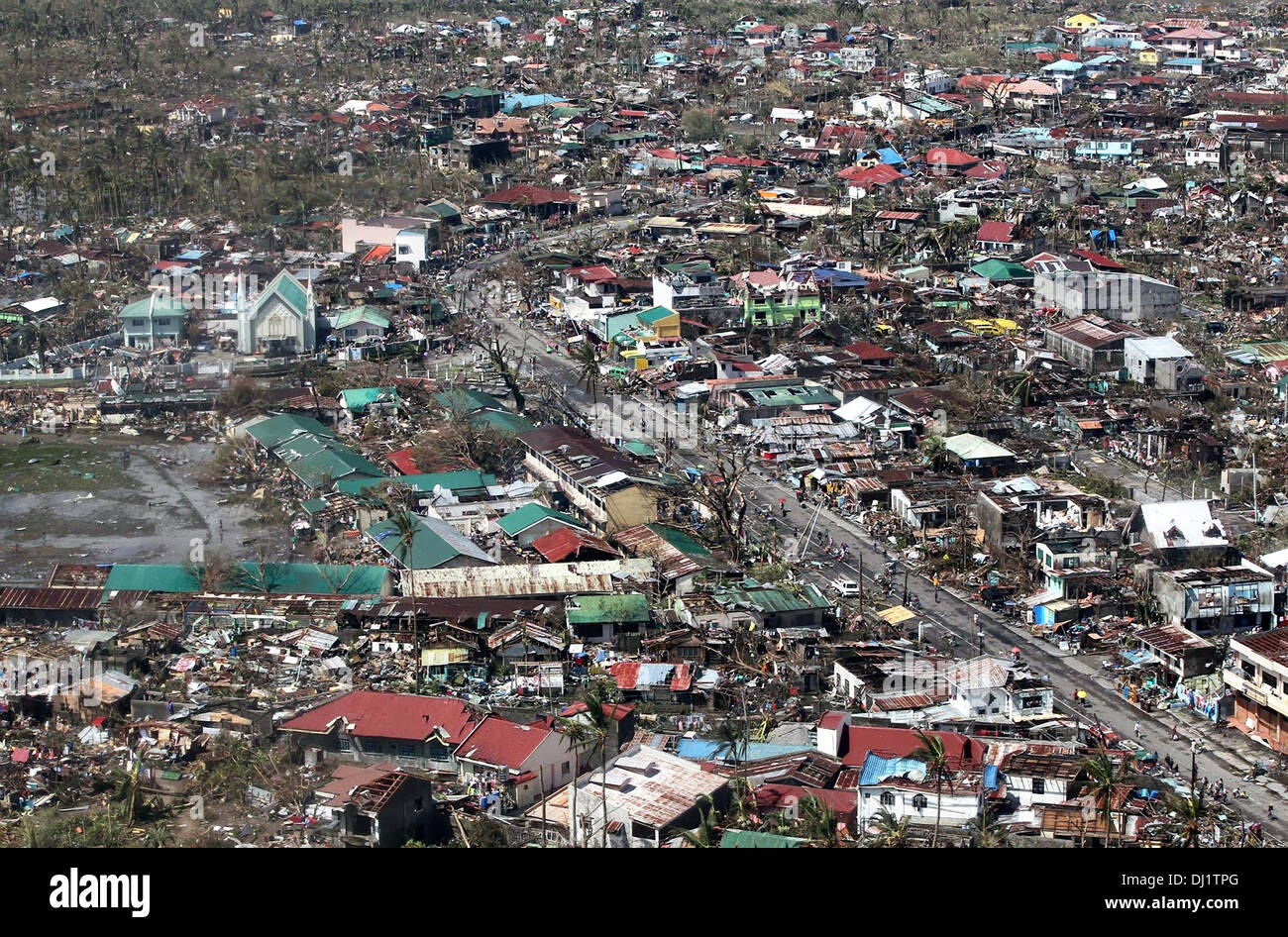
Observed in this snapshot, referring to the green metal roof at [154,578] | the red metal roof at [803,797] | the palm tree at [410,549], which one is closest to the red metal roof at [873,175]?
the palm tree at [410,549]

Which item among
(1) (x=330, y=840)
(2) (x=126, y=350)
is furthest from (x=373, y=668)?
(2) (x=126, y=350)

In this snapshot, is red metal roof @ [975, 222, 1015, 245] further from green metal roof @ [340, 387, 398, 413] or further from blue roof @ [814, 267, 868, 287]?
green metal roof @ [340, 387, 398, 413]

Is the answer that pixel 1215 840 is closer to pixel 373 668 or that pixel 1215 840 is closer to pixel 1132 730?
pixel 1132 730

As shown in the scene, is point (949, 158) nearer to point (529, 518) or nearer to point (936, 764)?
point (529, 518)

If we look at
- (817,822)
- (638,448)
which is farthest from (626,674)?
(638,448)

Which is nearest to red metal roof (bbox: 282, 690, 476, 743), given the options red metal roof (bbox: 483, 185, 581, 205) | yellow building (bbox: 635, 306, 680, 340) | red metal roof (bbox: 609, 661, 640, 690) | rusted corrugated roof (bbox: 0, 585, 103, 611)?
red metal roof (bbox: 609, 661, 640, 690)

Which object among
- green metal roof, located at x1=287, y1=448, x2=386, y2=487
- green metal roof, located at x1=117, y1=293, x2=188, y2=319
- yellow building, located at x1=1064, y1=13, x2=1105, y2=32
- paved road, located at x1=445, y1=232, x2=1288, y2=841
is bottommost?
paved road, located at x1=445, y1=232, x2=1288, y2=841
